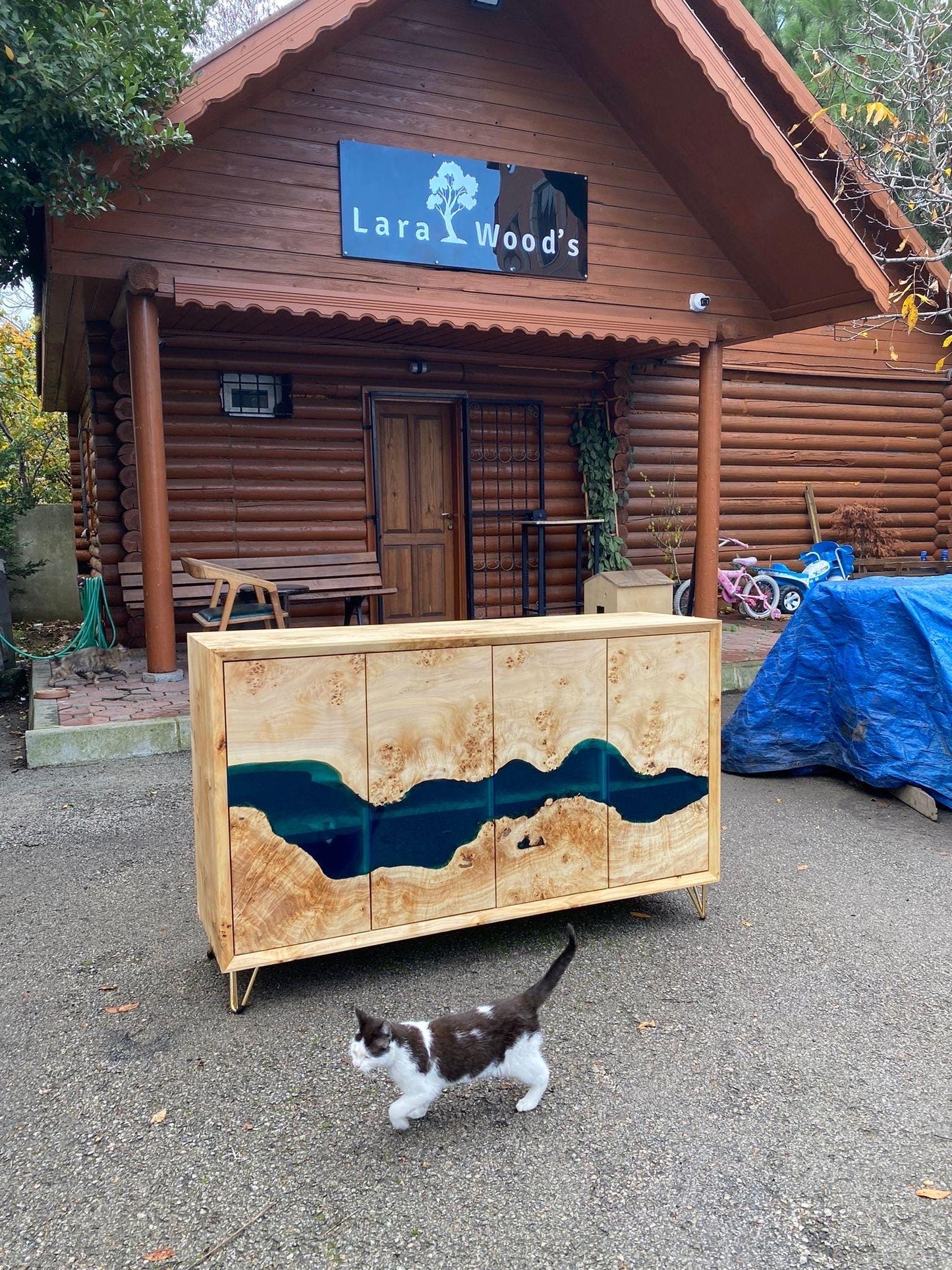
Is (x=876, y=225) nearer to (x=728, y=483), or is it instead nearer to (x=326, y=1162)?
(x=728, y=483)

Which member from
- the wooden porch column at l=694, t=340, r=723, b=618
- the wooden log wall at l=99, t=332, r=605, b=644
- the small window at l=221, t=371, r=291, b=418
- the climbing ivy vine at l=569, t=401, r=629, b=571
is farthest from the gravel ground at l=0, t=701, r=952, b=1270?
the climbing ivy vine at l=569, t=401, r=629, b=571

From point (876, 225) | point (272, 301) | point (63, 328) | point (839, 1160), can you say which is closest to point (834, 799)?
point (839, 1160)

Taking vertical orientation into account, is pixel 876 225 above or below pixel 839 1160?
above

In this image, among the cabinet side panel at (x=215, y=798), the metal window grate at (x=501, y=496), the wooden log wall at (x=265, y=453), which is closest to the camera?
the cabinet side panel at (x=215, y=798)

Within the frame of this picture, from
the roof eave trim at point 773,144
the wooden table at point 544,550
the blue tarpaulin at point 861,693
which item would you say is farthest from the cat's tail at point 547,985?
the roof eave trim at point 773,144

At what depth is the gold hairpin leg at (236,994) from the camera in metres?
3.08

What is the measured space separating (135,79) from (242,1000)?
222 inches

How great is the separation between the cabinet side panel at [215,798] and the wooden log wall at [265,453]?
575 centimetres

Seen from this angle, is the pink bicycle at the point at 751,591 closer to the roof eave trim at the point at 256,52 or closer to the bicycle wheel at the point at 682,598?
the bicycle wheel at the point at 682,598

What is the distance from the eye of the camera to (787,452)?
12305mm

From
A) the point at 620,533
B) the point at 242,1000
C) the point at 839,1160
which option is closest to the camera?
the point at 839,1160

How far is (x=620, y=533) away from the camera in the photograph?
10914 mm

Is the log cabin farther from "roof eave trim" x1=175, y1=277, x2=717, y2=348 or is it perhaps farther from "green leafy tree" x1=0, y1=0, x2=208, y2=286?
"green leafy tree" x1=0, y1=0, x2=208, y2=286

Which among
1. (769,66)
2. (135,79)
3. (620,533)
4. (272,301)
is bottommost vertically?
(620,533)
